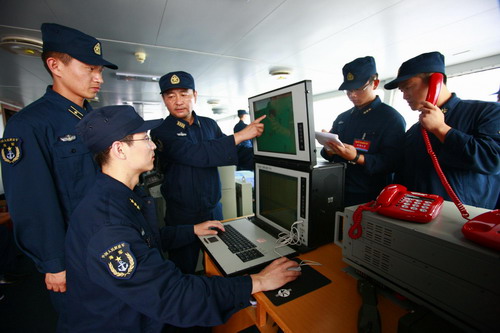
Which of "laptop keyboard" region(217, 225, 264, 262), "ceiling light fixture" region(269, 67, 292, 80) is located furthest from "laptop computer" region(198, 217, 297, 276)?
"ceiling light fixture" region(269, 67, 292, 80)

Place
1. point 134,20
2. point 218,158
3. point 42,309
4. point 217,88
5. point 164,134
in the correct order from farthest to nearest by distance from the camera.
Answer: point 217,88, point 42,309, point 134,20, point 164,134, point 218,158

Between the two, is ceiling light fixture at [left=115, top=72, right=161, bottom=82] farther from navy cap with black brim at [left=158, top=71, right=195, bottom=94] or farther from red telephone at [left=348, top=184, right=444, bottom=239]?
red telephone at [left=348, top=184, right=444, bottom=239]

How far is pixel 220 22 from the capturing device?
1983 mm

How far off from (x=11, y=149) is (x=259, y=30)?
2.06 meters

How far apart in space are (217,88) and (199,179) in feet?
11.6

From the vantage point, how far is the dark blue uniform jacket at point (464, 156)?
102cm

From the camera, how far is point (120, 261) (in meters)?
0.67

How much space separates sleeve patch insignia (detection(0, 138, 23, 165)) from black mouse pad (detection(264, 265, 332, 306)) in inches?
49.0

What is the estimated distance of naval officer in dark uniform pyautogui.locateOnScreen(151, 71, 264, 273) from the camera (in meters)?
1.51

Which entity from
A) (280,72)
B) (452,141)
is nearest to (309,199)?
(452,141)

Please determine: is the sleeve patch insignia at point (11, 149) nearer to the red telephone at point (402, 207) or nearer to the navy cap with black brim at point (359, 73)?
the red telephone at point (402, 207)

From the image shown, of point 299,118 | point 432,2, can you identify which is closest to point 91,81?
point 299,118

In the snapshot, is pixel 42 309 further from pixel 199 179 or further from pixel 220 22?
pixel 220 22

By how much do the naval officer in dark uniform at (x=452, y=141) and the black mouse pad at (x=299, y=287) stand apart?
0.89 metres
